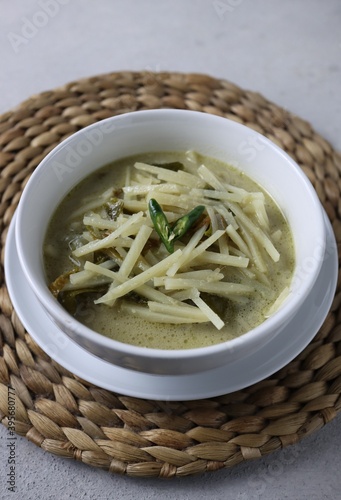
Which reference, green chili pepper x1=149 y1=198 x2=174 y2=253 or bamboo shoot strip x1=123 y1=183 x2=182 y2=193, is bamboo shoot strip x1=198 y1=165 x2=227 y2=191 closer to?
bamboo shoot strip x1=123 y1=183 x2=182 y2=193

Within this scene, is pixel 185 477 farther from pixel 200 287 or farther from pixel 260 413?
pixel 200 287

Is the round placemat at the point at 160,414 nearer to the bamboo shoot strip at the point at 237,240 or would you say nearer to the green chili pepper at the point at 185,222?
the bamboo shoot strip at the point at 237,240

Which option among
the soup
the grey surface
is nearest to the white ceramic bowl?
the soup

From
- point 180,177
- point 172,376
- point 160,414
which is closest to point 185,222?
point 180,177

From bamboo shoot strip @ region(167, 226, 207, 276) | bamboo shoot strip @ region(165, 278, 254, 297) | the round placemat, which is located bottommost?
the round placemat

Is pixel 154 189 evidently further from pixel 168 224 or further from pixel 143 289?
pixel 143 289

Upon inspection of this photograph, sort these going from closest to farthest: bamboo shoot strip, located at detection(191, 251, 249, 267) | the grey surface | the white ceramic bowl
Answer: the white ceramic bowl → bamboo shoot strip, located at detection(191, 251, 249, 267) → the grey surface

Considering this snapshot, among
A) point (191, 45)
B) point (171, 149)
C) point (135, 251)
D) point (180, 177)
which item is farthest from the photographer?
point (191, 45)

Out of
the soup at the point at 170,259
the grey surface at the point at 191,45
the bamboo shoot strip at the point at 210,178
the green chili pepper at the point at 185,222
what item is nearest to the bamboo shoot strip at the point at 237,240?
the soup at the point at 170,259
